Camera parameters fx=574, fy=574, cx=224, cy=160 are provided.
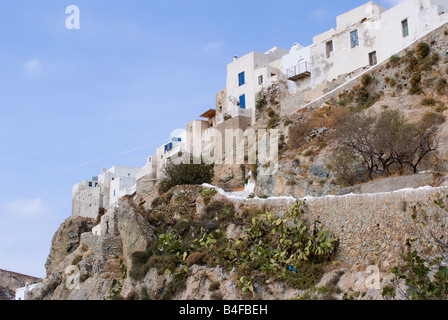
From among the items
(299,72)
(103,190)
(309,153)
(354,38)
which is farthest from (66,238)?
(354,38)

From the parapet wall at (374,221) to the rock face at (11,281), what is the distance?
144 ft

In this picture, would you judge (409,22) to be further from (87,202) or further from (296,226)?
(87,202)

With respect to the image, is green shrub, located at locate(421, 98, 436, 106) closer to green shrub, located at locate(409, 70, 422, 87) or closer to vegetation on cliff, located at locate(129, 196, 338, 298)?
green shrub, located at locate(409, 70, 422, 87)

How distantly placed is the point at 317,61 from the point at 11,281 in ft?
121

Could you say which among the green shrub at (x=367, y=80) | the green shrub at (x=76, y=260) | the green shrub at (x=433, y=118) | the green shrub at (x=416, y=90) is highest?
the green shrub at (x=367, y=80)

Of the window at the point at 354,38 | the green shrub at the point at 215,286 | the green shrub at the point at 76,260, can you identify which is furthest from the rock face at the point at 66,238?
the green shrub at the point at 215,286

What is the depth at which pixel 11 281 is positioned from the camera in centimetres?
5603

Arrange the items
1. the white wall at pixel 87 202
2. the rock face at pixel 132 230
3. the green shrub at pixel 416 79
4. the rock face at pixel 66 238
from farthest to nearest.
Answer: the white wall at pixel 87 202 < the rock face at pixel 66 238 < the green shrub at pixel 416 79 < the rock face at pixel 132 230

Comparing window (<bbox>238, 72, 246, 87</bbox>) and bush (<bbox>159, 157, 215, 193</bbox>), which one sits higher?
window (<bbox>238, 72, 246, 87</bbox>)

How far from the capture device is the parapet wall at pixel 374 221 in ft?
50.3

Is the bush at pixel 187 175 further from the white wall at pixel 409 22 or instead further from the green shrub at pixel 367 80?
the white wall at pixel 409 22

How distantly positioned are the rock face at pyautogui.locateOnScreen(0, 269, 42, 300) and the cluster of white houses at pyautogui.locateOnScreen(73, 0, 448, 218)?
1253 centimetres

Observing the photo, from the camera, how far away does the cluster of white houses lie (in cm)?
3312
